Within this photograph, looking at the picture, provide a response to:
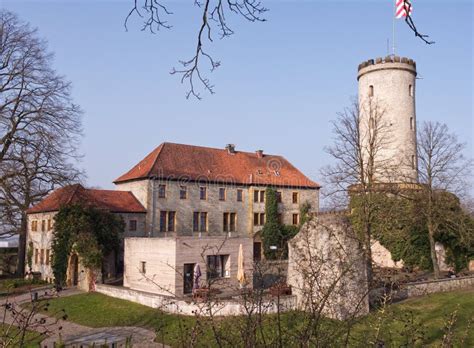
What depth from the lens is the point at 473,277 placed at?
981 inches

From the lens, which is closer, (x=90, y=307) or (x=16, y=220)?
(x=90, y=307)

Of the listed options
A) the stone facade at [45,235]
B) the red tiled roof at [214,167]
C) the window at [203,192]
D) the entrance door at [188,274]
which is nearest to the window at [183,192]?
the red tiled roof at [214,167]

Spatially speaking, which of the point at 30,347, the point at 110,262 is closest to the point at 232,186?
the point at 110,262

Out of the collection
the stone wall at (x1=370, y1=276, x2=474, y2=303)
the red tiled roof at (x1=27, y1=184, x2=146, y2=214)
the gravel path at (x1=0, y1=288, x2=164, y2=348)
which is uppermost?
the red tiled roof at (x1=27, y1=184, x2=146, y2=214)

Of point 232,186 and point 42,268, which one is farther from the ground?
point 232,186

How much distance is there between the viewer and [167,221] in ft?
114

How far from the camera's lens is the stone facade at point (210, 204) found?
34062mm

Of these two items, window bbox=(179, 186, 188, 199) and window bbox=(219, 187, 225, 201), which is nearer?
window bbox=(179, 186, 188, 199)

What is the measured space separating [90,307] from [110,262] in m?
8.30

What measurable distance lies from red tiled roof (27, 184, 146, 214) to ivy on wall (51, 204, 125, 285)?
3.42 ft

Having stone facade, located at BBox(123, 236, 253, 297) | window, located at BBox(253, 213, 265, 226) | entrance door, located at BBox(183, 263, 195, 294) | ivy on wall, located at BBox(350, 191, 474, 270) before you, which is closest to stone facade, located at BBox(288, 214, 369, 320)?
stone facade, located at BBox(123, 236, 253, 297)

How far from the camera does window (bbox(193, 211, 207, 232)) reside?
36.5m

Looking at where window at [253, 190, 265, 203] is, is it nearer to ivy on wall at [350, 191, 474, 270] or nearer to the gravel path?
ivy on wall at [350, 191, 474, 270]

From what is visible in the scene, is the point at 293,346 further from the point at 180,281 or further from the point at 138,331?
the point at 180,281
